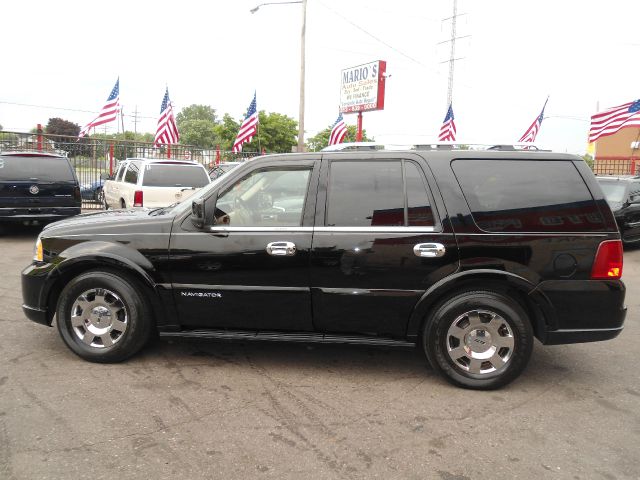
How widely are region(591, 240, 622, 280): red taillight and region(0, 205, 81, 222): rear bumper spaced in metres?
9.55

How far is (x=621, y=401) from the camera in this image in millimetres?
3820

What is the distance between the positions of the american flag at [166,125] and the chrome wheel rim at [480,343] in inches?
651

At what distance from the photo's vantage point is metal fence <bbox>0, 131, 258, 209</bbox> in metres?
15.6

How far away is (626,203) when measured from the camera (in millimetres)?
10734

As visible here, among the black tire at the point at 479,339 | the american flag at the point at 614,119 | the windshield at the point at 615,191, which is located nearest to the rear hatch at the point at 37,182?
the black tire at the point at 479,339

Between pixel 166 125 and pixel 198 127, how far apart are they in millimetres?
72061

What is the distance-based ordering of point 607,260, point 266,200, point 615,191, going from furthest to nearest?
point 615,191
point 266,200
point 607,260

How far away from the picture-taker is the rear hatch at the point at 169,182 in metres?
10.3

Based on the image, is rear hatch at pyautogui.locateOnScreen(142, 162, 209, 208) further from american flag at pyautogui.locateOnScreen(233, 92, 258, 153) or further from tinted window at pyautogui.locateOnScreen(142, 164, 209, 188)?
american flag at pyautogui.locateOnScreen(233, 92, 258, 153)

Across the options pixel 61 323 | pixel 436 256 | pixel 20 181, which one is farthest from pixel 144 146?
pixel 436 256

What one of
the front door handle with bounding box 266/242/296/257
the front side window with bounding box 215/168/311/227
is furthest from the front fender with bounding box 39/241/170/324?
the front door handle with bounding box 266/242/296/257

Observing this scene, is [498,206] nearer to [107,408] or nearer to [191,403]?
[191,403]

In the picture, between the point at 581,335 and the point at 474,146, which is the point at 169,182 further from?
the point at 581,335

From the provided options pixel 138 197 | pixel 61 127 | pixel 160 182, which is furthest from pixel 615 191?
pixel 61 127
